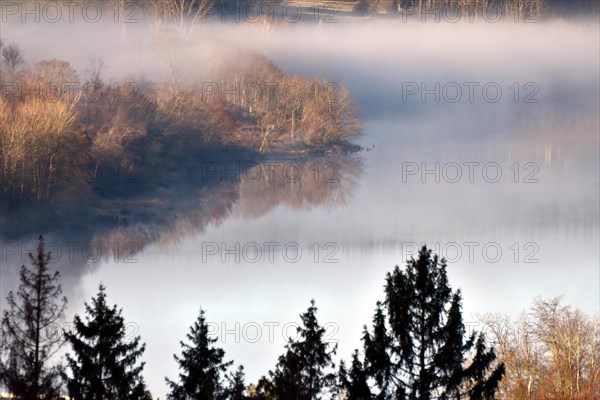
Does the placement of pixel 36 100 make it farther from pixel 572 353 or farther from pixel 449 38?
pixel 449 38

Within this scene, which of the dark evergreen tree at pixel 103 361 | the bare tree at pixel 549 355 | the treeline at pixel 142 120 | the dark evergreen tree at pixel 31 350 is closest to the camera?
the dark evergreen tree at pixel 31 350

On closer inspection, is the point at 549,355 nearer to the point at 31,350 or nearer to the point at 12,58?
the point at 31,350

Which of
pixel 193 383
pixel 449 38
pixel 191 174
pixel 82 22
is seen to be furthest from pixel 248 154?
pixel 193 383

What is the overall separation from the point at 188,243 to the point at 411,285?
103ft

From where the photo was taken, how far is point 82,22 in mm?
77125

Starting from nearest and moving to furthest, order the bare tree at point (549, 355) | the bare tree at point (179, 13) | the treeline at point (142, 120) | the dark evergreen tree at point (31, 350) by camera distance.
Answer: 1. the dark evergreen tree at point (31, 350)
2. the bare tree at point (549, 355)
3. the treeline at point (142, 120)
4. the bare tree at point (179, 13)

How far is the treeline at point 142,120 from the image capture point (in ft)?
148

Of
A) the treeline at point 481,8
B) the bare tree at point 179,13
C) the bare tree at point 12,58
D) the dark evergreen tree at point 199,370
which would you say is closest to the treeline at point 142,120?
the bare tree at point 12,58

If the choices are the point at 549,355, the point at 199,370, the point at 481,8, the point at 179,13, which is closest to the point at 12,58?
the point at 179,13

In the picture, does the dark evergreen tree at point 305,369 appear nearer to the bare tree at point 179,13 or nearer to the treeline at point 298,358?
the treeline at point 298,358

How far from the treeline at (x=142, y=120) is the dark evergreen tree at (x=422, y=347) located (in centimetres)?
2578

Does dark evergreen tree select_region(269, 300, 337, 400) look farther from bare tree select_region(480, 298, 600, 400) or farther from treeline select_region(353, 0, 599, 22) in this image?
treeline select_region(353, 0, 599, 22)

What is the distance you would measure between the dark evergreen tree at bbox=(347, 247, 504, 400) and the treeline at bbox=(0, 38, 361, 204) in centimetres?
2578

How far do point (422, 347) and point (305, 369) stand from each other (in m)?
1.53
